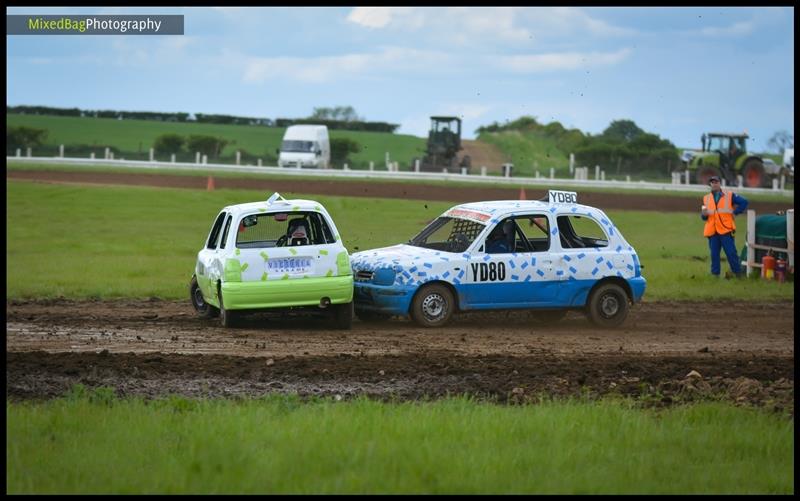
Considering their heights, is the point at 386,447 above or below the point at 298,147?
below

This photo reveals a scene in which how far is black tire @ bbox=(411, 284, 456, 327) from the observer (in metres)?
15.0

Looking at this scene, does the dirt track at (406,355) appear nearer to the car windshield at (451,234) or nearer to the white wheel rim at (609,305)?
the white wheel rim at (609,305)

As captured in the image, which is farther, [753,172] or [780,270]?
[753,172]

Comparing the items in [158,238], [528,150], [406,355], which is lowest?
[406,355]

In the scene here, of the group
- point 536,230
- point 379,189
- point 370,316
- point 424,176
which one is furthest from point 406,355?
point 424,176

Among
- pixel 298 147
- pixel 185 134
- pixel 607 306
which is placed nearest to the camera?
pixel 607 306

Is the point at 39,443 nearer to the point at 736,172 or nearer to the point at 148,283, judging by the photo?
the point at 148,283

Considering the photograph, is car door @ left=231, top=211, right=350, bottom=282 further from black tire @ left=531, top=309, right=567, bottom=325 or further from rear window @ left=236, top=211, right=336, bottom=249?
black tire @ left=531, top=309, right=567, bottom=325

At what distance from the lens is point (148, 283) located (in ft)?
63.9

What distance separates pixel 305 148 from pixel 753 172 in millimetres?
21775

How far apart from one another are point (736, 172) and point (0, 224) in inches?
1835

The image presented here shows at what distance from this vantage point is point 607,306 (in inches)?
618

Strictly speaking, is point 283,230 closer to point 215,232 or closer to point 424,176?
point 215,232

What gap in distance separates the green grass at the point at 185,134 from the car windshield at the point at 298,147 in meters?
4.00
